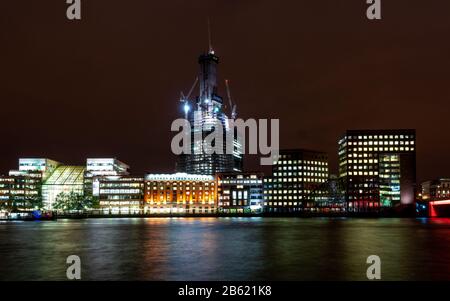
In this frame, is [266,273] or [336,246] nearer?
[266,273]

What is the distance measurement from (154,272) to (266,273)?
8441 millimetres
